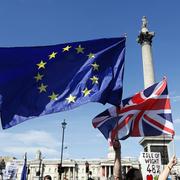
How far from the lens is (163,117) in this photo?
31.4 feet

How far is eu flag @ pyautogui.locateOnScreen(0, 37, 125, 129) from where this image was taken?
9.21 meters

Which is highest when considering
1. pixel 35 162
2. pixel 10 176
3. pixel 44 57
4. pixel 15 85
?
pixel 35 162

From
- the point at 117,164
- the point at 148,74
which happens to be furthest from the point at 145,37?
the point at 117,164

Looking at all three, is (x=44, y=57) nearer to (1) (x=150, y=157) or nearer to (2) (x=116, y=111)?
(2) (x=116, y=111)

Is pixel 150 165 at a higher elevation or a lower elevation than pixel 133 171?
higher

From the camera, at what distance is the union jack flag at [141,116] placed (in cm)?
948

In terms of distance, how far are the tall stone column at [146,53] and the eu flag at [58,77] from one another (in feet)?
113

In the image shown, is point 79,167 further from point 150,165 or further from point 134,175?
point 134,175

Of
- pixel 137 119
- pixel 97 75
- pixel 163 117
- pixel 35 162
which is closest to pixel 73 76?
pixel 97 75

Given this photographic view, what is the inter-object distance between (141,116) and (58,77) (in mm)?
2636

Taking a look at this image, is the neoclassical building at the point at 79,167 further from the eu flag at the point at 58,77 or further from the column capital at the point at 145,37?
the eu flag at the point at 58,77

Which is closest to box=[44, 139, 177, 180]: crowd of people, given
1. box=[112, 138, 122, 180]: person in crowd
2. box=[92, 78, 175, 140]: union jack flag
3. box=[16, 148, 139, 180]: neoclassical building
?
box=[112, 138, 122, 180]: person in crowd

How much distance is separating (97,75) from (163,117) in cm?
220

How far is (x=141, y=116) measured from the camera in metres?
9.77
